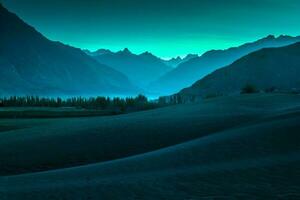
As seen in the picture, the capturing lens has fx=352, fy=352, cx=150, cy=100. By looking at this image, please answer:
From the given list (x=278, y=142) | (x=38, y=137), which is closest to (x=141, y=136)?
(x=38, y=137)

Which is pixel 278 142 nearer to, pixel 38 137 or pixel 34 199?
pixel 34 199

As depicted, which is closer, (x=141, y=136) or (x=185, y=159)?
(x=185, y=159)

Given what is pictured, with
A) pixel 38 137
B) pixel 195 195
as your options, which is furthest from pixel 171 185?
pixel 38 137

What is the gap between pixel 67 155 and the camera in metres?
18.5

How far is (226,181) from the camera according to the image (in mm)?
9766

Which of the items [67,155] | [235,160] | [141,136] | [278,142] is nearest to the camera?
[235,160]

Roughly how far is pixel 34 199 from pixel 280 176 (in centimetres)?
669

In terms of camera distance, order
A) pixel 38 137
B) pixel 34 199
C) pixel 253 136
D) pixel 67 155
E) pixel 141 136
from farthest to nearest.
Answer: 1. pixel 38 137
2. pixel 141 136
3. pixel 67 155
4. pixel 253 136
5. pixel 34 199

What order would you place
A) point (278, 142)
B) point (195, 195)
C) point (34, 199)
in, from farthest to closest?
1. point (278, 142)
2. point (34, 199)
3. point (195, 195)

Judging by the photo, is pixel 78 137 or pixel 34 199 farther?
pixel 78 137

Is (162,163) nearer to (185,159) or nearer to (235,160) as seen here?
(185,159)

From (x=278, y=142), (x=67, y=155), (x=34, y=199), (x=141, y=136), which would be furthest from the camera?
(x=141, y=136)

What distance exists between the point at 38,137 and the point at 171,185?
51.7 feet

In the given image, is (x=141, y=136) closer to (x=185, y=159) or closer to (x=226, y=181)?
(x=185, y=159)
